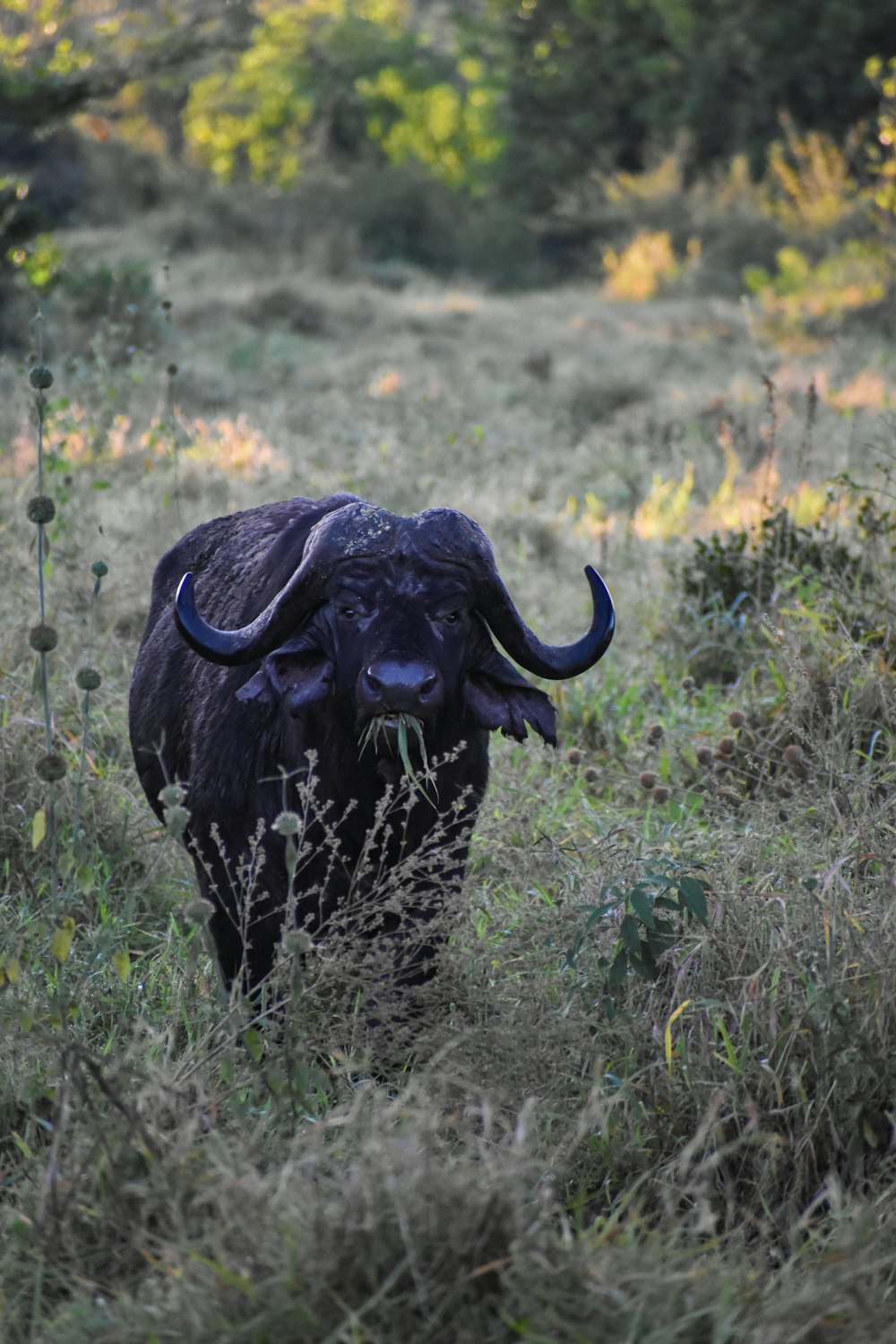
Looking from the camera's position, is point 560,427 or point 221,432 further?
point 560,427

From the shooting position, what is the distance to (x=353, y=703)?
3.35m

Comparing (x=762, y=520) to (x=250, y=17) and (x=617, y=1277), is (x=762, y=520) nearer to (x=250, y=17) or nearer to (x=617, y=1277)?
(x=617, y=1277)

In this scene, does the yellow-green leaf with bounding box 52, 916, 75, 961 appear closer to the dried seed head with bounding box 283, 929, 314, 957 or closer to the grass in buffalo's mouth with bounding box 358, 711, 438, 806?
the dried seed head with bounding box 283, 929, 314, 957

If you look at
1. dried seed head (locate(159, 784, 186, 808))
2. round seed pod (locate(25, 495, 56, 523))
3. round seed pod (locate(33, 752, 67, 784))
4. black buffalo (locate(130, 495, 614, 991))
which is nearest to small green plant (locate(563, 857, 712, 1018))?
black buffalo (locate(130, 495, 614, 991))

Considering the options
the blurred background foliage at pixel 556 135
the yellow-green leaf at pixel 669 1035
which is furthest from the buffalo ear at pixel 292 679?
the blurred background foliage at pixel 556 135

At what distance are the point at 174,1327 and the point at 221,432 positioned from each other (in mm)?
7291

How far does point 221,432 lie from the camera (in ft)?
29.4

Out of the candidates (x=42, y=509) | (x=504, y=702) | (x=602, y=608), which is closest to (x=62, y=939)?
(x=42, y=509)

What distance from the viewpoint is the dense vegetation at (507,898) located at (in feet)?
7.28

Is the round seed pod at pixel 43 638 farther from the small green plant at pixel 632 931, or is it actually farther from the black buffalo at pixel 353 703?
the small green plant at pixel 632 931

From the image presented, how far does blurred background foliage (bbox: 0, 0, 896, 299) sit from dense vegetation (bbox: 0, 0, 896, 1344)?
215 inches

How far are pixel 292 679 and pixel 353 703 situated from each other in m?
0.17

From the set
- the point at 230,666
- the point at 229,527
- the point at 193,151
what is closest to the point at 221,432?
the point at 229,527

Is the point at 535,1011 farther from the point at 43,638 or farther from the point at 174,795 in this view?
the point at 43,638
